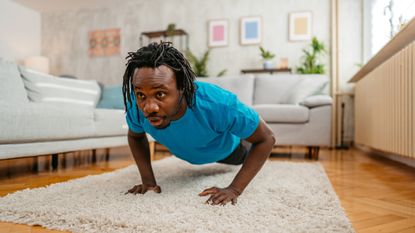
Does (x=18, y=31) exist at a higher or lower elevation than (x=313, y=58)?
higher

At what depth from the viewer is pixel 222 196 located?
107cm

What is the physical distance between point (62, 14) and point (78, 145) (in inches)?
180

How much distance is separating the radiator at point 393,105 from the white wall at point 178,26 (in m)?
1.85

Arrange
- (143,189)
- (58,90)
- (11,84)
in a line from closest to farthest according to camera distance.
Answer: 1. (143,189)
2. (11,84)
3. (58,90)

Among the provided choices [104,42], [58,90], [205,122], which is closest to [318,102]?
[205,122]

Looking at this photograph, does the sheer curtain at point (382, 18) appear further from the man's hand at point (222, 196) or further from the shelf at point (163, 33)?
the shelf at point (163, 33)

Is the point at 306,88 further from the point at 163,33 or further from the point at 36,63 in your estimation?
the point at 36,63

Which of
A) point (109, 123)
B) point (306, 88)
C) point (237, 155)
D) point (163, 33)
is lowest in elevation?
point (237, 155)

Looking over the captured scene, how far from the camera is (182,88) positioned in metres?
1.01

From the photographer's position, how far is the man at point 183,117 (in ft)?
3.06

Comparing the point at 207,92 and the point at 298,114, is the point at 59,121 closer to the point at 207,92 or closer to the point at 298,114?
the point at 207,92

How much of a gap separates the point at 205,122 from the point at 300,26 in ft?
12.5

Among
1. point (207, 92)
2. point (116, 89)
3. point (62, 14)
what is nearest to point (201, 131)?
point (207, 92)

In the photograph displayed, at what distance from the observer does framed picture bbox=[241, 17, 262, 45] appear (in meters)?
4.56
